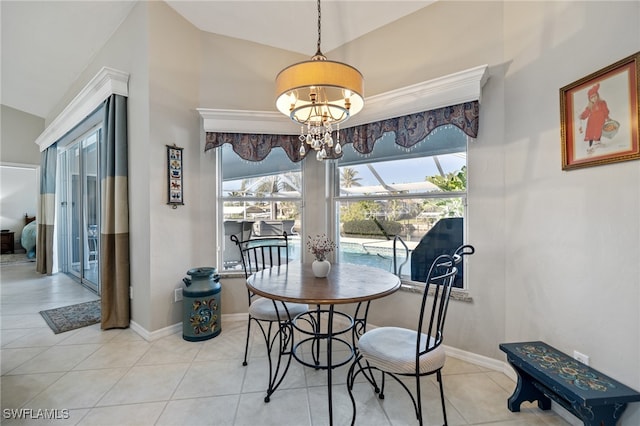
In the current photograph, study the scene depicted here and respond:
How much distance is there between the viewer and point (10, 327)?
2920 mm

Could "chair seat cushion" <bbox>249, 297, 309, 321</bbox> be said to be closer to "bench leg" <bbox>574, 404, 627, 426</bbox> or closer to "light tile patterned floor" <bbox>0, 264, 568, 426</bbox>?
"light tile patterned floor" <bbox>0, 264, 568, 426</bbox>

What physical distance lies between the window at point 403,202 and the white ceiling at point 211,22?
1.17m

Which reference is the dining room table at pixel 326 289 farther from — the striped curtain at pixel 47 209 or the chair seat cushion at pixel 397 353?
the striped curtain at pixel 47 209

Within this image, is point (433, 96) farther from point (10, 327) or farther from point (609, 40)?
point (10, 327)

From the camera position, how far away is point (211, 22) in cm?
291

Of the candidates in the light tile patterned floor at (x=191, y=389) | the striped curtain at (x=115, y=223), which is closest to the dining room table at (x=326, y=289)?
the light tile patterned floor at (x=191, y=389)

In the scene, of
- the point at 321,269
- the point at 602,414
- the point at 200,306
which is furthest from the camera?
the point at 200,306

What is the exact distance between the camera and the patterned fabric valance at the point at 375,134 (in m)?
2.19

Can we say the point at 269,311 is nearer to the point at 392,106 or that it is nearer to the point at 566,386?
the point at 566,386

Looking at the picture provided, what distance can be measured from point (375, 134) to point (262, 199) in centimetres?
147

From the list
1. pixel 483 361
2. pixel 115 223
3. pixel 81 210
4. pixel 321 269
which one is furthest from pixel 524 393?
pixel 81 210

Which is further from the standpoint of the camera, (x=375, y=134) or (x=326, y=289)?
(x=375, y=134)

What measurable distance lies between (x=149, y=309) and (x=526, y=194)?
11.0 feet

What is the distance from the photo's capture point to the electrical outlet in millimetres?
1573
